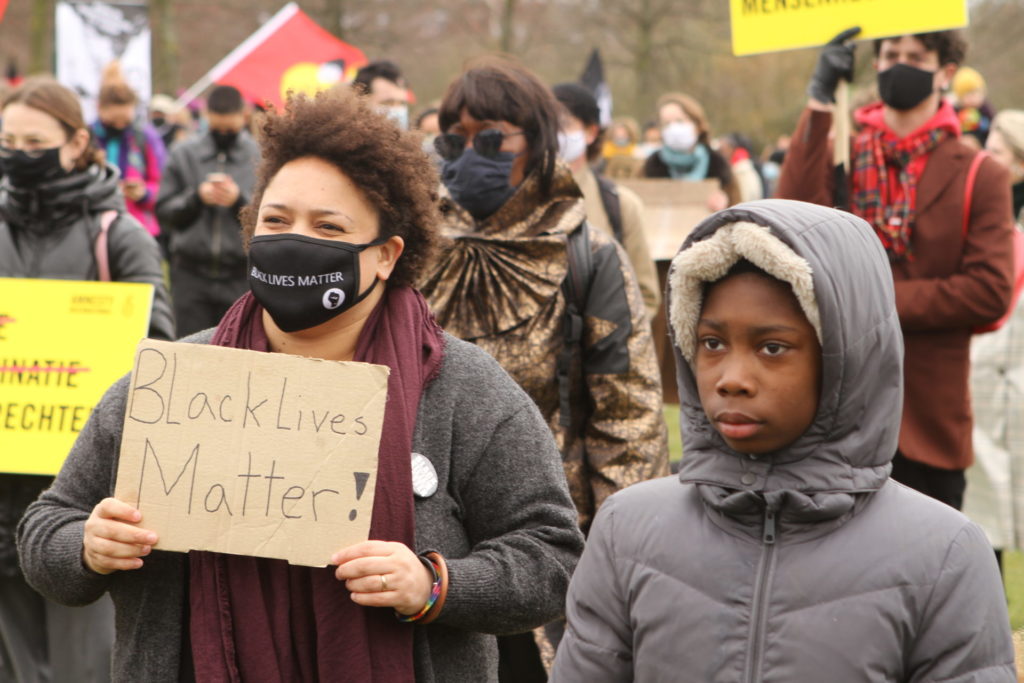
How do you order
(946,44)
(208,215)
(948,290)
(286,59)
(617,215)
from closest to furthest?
(948,290)
(946,44)
(617,215)
(208,215)
(286,59)

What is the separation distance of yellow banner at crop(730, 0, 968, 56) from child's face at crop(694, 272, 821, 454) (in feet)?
10.1

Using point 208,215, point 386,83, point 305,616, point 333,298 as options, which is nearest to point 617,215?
point 386,83

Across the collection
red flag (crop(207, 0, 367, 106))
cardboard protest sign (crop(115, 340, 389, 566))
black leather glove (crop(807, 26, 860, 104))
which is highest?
red flag (crop(207, 0, 367, 106))

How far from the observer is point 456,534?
273cm

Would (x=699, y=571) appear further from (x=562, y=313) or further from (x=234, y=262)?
(x=234, y=262)

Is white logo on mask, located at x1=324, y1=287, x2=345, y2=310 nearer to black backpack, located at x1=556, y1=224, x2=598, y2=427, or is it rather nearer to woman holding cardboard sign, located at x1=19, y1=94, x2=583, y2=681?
woman holding cardboard sign, located at x1=19, y1=94, x2=583, y2=681

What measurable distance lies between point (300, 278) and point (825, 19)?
11.1ft

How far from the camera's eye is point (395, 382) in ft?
8.64

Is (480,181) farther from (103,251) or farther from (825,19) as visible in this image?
(825,19)

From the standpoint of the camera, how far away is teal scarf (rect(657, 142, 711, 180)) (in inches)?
387

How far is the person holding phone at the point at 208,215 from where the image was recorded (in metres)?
8.29

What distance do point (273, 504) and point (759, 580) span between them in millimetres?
921

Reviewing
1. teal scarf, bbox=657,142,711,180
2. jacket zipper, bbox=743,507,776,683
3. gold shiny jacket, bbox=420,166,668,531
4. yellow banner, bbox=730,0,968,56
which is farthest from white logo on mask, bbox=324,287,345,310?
teal scarf, bbox=657,142,711,180

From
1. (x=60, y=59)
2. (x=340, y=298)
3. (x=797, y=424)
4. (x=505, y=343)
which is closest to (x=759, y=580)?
(x=797, y=424)
